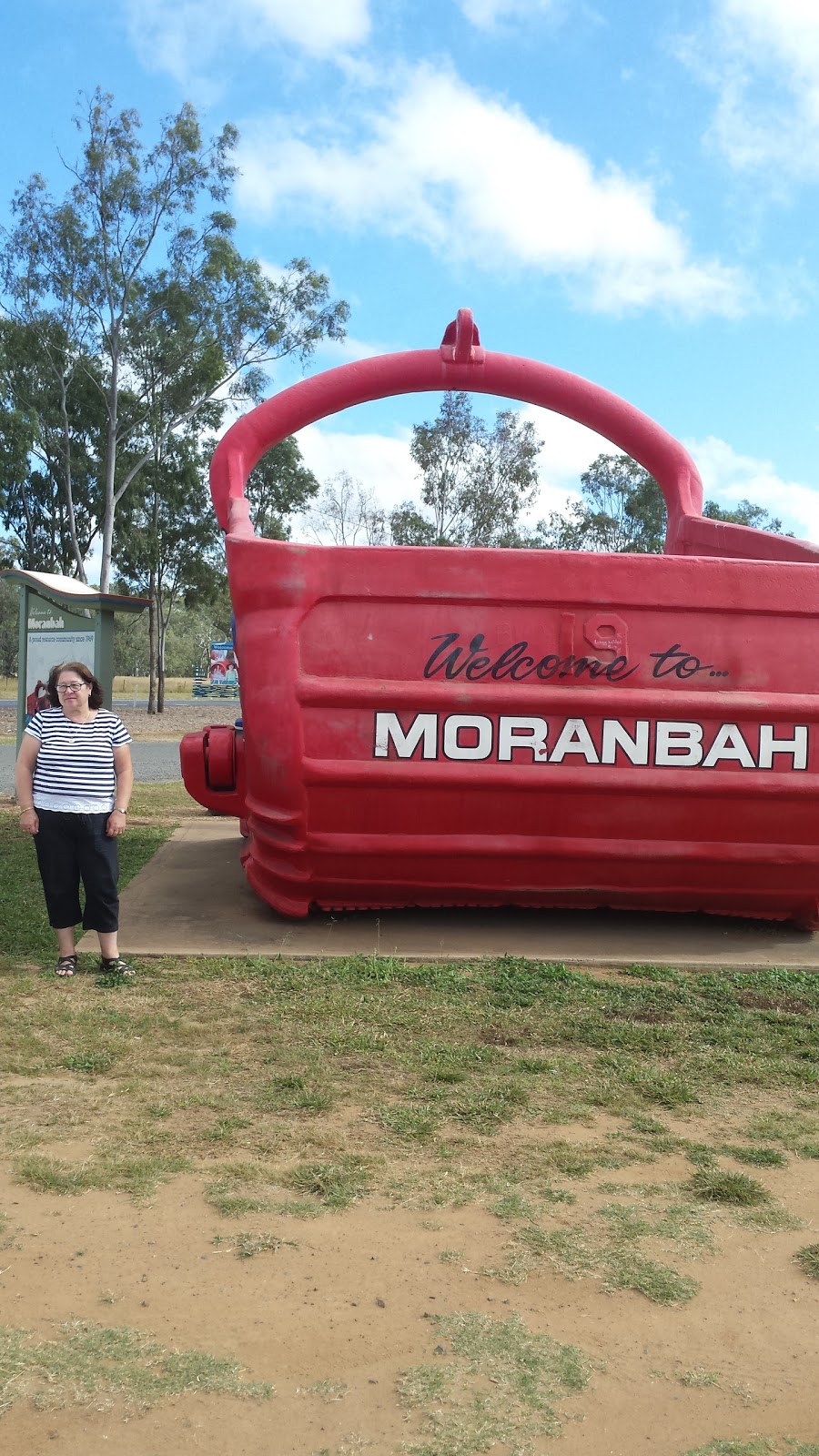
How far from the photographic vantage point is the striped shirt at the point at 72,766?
476cm

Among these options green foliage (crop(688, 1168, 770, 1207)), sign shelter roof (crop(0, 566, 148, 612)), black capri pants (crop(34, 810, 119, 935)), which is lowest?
green foliage (crop(688, 1168, 770, 1207))

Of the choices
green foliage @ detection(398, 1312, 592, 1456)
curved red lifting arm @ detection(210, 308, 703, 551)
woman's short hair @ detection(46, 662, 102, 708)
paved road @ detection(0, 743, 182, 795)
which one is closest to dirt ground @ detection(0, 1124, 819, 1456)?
green foliage @ detection(398, 1312, 592, 1456)

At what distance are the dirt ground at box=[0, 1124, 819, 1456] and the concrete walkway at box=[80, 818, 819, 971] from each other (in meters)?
2.26

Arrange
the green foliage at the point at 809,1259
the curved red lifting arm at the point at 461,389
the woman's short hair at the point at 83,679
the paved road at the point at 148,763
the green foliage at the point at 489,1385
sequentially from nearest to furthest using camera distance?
the green foliage at the point at 489,1385, the green foliage at the point at 809,1259, the woman's short hair at the point at 83,679, the curved red lifting arm at the point at 461,389, the paved road at the point at 148,763

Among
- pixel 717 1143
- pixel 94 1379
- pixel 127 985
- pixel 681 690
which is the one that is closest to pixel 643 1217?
pixel 717 1143

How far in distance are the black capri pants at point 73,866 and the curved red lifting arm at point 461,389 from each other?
227 centimetres

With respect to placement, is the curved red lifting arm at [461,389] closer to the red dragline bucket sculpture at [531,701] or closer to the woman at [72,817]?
the red dragline bucket sculpture at [531,701]

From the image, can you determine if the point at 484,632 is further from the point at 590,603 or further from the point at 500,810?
the point at 500,810

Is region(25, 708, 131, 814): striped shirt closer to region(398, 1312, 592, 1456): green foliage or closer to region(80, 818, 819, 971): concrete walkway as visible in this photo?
region(80, 818, 819, 971): concrete walkway

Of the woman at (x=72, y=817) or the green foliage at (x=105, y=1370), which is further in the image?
the woman at (x=72, y=817)

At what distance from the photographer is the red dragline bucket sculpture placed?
5.14m

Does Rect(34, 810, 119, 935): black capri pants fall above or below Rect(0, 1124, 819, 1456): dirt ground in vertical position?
above

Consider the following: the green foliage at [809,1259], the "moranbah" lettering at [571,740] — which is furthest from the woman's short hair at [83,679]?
the green foliage at [809,1259]

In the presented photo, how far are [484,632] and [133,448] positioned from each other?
75.7 ft
